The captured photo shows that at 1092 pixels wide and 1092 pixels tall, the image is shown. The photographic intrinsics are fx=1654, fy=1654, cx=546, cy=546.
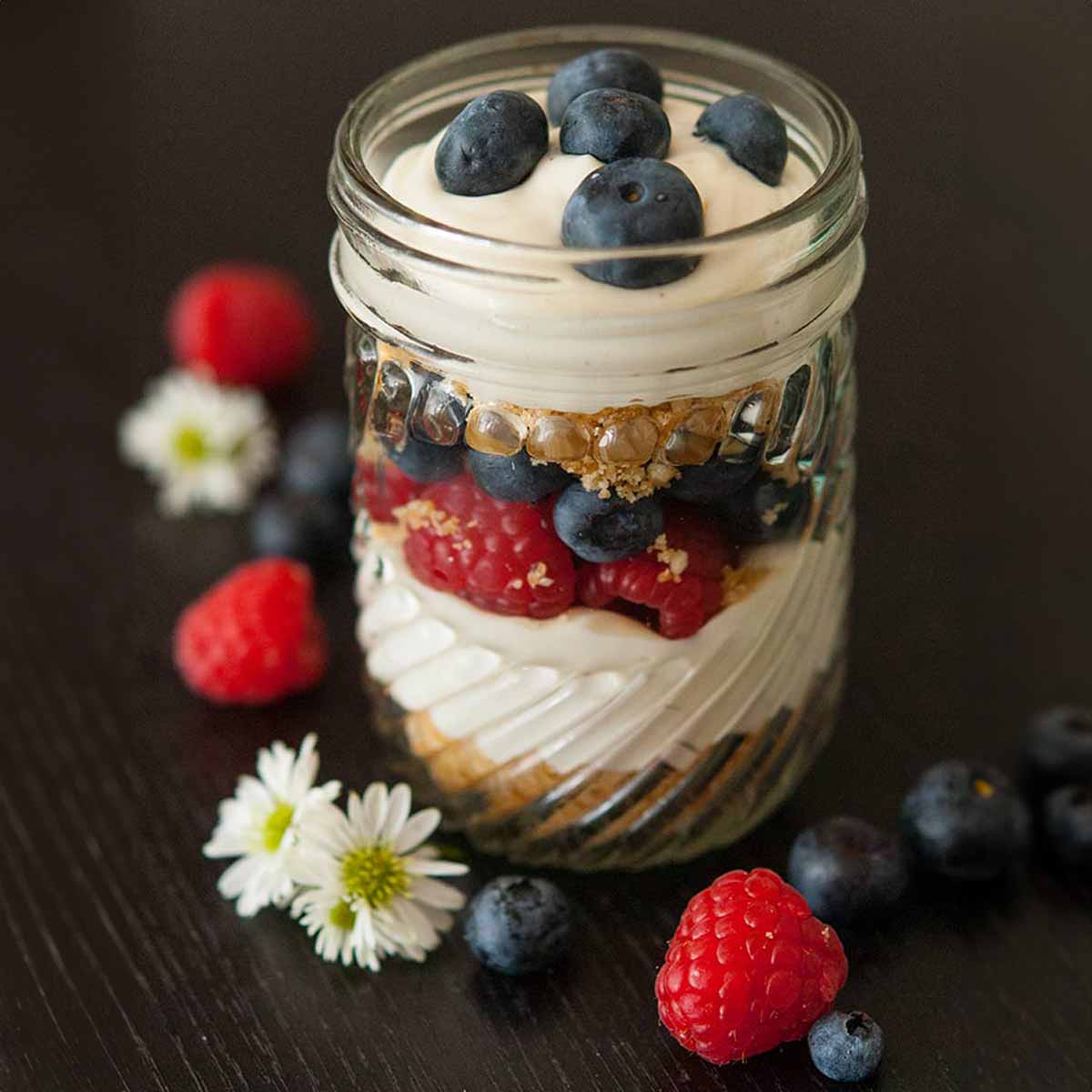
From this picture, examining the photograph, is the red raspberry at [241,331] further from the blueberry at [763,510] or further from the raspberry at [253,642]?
the blueberry at [763,510]

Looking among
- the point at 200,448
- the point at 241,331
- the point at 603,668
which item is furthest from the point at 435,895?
the point at 241,331

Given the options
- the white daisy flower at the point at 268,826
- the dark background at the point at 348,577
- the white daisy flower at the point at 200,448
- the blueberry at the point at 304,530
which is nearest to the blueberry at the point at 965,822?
the dark background at the point at 348,577

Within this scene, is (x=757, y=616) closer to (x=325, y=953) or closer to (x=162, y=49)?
(x=325, y=953)

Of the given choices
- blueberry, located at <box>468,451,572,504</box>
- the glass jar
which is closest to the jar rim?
the glass jar

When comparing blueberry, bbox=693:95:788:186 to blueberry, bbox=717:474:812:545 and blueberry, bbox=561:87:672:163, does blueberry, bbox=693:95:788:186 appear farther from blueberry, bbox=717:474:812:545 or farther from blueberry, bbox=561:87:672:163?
blueberry, bbox=717:474:812:545

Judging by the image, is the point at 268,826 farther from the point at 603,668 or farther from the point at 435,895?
the point at 603,668

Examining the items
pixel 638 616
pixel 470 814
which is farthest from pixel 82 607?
pixel 638 616
